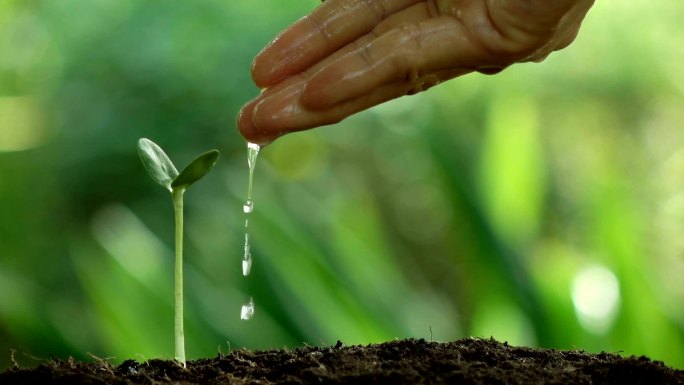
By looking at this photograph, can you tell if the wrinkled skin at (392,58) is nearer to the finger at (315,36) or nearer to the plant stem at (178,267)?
the finger at (315,36)

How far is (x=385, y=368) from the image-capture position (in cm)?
65

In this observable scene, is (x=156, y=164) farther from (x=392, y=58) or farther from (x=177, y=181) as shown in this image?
(x=392, y=58)

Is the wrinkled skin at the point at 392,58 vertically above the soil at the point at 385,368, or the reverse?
the wrinkled skin at the point at 392,58

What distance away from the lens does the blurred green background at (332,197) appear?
5.30ft

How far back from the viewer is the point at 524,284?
5.35 ft

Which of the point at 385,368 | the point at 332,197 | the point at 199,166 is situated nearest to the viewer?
the point at 385,368

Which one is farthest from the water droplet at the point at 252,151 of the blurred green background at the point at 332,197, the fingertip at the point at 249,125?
the blurred green background at the point at 332,197

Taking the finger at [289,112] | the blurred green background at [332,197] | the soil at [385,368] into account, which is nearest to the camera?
the soil at [385,368]

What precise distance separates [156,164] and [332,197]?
1613mm

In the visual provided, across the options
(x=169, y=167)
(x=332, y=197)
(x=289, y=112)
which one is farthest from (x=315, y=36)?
(x=332, y=197)

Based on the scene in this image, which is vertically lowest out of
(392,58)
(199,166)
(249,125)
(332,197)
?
(199,166)

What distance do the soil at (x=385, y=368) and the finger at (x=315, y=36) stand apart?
326 mm

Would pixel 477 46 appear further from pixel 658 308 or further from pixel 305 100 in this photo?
pixel 658 308

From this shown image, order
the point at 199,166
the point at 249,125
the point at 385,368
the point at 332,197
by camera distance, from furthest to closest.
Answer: the point at 332,197 → the point at 249,125 → the point at 199,166 → the point at 385,368
